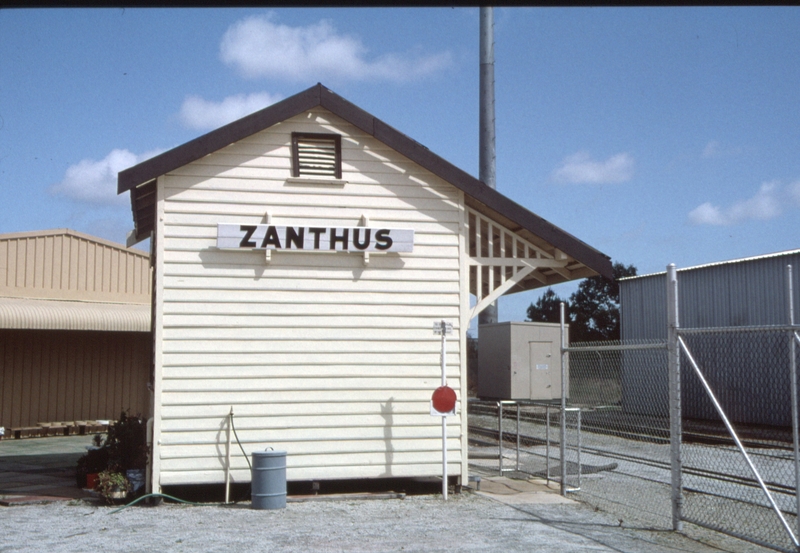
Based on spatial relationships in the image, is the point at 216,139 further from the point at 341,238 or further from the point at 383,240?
the point at 383,240

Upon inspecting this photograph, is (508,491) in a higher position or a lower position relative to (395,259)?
lower

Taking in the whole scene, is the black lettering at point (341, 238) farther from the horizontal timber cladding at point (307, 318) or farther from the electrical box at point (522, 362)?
the electrical box at point (522, 362)

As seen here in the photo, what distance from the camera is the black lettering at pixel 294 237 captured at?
1085 cm

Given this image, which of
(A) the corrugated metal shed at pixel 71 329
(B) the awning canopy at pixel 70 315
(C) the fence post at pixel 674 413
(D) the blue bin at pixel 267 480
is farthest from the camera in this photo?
(A) the corrugated metal shed at pixel 71 329

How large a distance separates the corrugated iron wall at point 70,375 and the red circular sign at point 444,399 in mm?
12500

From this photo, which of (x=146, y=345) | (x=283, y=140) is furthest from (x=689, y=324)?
(x=283, y=140)

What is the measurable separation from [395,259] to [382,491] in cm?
320

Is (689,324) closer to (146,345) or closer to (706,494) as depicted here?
(706,494)

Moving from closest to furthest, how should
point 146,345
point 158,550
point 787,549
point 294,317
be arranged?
point 787,549 → point 158,550 → point 294,317 → point 146,345

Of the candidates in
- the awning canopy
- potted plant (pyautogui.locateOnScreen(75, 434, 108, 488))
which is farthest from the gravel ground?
the awning canopy

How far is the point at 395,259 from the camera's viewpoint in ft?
36.9

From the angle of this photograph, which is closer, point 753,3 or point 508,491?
point 753,3

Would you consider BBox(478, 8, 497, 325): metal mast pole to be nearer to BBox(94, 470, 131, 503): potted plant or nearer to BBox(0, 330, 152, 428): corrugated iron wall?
BBox(0, 330, 152, 428): corrugated iron wall

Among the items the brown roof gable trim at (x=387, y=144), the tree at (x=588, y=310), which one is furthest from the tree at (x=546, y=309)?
the brown roof gable trim at (x=387, y=144)
